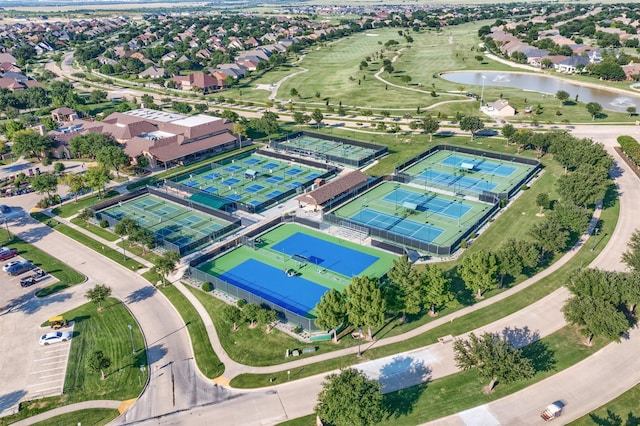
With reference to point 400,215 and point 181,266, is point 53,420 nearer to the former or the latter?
point 181,266

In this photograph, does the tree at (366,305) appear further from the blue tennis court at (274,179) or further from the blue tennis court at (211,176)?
the blue tennis court at (211,176)

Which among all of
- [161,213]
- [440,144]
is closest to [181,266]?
[161,213]

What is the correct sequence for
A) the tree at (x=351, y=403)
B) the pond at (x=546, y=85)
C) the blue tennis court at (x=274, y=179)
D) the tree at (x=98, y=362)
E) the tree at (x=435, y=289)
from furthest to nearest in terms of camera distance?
1. the pond at (x=546, y=85)
2. the blue tennis court at (x=274, y=179)
3. the tree at (x=435, y=289)
4. the tree at (x=98, y=362)
5. the tree at (x=351, y=403)

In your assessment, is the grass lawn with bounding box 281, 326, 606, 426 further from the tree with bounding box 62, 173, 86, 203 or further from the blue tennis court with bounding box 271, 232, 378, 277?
the tree with bounding box 62, 173, 86, 203

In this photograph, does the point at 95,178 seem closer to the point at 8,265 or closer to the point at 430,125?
the point at 8,265

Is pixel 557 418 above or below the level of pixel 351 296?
below

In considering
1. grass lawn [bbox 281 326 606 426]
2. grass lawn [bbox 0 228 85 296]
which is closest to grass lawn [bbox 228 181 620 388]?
grass lawn [bbox 281 326 606 426]

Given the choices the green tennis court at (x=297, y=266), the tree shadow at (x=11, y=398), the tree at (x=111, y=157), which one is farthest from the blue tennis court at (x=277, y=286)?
the tree at (x=111, y=157)

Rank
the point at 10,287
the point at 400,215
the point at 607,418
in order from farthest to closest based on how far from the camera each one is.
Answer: the point at 400,215 → the point at 10,287 → the point at 607,418
